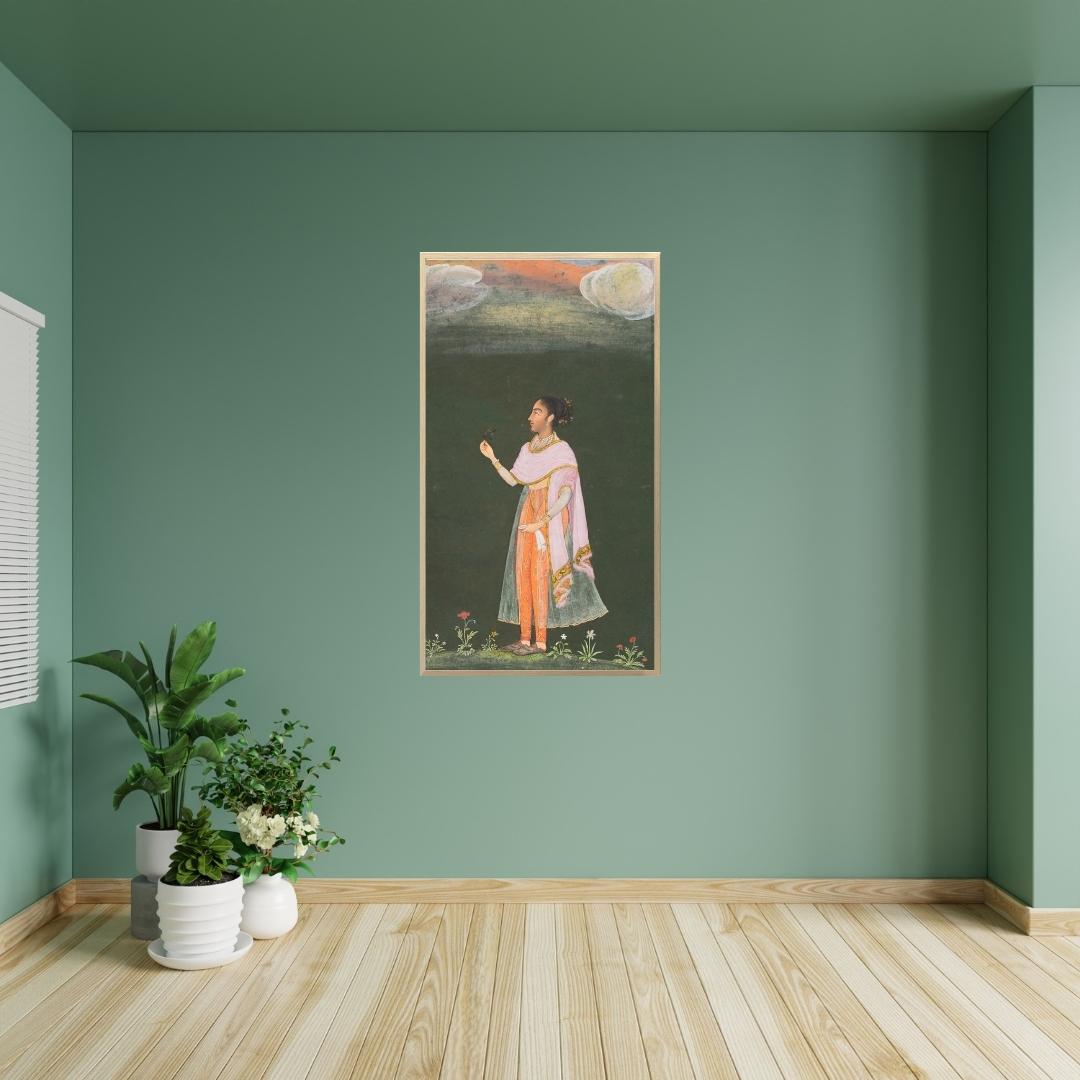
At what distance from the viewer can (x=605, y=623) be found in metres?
3.71

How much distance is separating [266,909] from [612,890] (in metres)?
1.20

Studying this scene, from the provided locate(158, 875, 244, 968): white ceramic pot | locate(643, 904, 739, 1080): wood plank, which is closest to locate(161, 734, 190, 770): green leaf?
locate(158, 875, 244, 968): white ceramic pot

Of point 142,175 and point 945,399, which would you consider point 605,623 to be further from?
point 142,175

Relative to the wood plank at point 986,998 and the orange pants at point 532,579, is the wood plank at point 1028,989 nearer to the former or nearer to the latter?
the wood plank at point 986,998

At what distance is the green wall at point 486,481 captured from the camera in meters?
3.69

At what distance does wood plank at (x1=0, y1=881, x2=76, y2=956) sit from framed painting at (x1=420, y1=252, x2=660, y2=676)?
1589 millimetres

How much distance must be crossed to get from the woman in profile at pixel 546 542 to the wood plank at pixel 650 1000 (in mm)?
997

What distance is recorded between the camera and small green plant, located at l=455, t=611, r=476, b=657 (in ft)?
12.1

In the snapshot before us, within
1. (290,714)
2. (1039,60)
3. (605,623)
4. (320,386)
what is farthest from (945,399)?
(290,714)

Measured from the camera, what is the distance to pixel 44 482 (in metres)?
3.51

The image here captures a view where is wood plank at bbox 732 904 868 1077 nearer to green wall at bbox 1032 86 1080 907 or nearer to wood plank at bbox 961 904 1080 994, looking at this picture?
wood plank at bbox 961 904 1080 994

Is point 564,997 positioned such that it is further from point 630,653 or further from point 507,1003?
point 630,653

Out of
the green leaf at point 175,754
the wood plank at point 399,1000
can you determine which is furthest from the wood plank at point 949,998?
the green leaf at point 175,754

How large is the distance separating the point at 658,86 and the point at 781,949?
2810 millimetres
